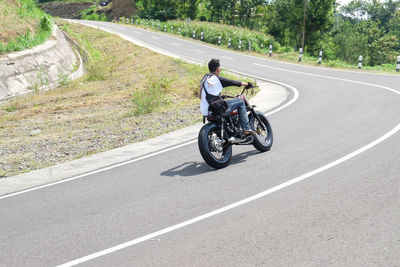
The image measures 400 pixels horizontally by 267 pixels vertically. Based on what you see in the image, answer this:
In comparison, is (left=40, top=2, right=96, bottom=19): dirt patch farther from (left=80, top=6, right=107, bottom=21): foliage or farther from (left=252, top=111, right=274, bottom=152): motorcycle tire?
(left=252, top=111, right=274, bottom=152): motorcycle tire

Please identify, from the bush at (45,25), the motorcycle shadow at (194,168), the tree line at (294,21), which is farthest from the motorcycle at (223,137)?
the tree line at (294,21)

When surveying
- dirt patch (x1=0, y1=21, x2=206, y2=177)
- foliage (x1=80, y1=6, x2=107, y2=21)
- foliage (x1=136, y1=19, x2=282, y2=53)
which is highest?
foliage (x1=80, y1=6, x2=107, y2=21)

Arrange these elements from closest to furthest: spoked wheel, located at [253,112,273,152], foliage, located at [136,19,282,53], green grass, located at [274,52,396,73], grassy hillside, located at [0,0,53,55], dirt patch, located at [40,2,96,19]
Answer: spoked wheel, located at [253,112,273,152] → grassy hillside, located at [0,0,53,55] → green grass, located at [274,52,396,73] → foliage, located at [136,19,282,53] → dirt patch, located at [40,2,96,19]

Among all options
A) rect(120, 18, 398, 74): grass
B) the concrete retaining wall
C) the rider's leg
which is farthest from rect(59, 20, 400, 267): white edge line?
rect(120, 18, 398, 74): grass

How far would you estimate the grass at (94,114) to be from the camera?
10.3 meters

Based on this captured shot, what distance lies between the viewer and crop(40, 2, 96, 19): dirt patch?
99.2 metres

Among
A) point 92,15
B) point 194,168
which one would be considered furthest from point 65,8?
point 194,168

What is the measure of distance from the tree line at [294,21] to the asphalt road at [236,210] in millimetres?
46213

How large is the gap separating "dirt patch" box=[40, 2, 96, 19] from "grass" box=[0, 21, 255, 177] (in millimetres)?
81262

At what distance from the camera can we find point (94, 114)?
1482 cm

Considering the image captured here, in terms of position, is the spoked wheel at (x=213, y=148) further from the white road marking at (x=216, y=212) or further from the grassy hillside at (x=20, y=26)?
the grassy hillside at (x=20, y=26)

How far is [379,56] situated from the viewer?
88500mm

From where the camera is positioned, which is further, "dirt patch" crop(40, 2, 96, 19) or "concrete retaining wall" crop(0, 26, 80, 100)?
"dirt patch" crop(40, 2, 96, 19)

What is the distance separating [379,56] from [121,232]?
93133 mm
